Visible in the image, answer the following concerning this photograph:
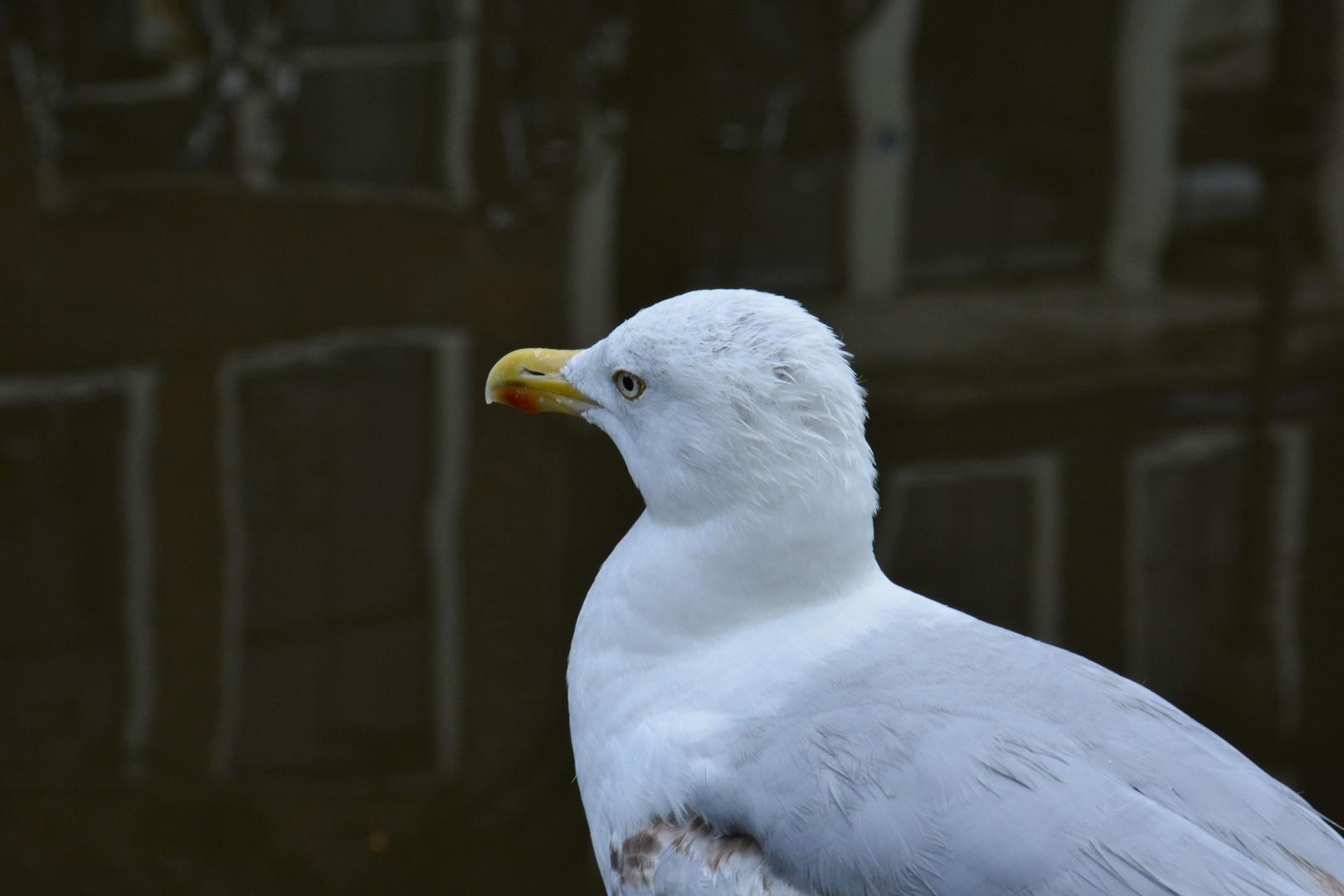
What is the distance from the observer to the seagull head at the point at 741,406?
2.51 feet

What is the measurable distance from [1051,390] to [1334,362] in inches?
18.9

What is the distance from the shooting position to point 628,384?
84cm

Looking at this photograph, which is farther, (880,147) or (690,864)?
(880,147)

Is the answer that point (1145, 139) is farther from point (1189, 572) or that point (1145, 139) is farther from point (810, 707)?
point (810, 707)

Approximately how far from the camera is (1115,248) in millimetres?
1860

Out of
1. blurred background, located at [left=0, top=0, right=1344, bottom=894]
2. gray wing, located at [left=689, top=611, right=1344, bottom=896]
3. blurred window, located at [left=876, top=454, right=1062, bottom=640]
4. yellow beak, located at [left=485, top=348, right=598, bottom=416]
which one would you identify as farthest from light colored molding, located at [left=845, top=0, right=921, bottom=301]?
gray wing, located at [left=689, top=611, right=1344, bottom=896]

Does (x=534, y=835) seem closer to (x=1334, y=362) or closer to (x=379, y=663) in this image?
(x=379, y=663)

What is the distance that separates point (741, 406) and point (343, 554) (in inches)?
49.1

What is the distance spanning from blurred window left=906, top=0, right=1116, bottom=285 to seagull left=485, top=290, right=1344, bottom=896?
111 centimetres

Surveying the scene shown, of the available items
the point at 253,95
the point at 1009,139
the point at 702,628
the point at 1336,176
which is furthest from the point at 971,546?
the point at 253,95

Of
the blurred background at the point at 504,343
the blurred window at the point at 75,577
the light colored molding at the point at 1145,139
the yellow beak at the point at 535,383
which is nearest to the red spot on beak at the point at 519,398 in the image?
the yellow beak at the point at 535,383

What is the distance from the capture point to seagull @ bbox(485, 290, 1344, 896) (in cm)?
65

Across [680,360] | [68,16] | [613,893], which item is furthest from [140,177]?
[613,893]

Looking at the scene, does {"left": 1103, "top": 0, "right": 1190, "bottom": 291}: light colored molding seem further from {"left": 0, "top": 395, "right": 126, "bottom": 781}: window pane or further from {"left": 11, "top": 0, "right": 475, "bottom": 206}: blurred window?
{"left": 0, "top": 395, "right": 126, "bottom": 781}: window pane
